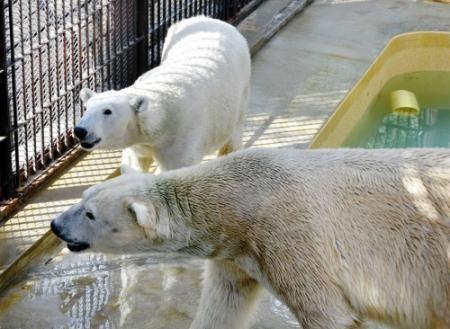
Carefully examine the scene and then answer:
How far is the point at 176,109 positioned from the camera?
5.00 m

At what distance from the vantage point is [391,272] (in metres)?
3.77

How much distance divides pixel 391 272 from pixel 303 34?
4857 mm

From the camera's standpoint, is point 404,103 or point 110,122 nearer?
point 110,122

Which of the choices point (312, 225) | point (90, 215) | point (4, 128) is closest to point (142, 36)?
point (4, 128)

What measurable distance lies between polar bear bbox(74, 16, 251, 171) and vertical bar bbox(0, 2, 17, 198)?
0.41 m

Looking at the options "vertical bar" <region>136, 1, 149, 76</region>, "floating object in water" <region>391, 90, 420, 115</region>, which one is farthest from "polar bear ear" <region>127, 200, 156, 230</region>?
"floating object in water" <region>391, 90, 420, 115</region>

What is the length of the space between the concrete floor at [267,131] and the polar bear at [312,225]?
74 centimetres

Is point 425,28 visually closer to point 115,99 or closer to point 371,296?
point 115,99

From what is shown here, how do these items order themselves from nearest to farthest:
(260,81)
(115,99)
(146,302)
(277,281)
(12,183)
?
(277,281) → (146,302) → (115,99) → (12,183) → (260,81)

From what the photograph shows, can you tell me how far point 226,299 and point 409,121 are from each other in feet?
12.3

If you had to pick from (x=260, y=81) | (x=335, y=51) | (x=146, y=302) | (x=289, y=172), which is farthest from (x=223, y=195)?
(x=335, y=51)

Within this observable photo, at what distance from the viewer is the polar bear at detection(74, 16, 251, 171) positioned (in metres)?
4.93

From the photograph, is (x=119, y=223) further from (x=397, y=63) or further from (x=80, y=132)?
(x=397, y=63)

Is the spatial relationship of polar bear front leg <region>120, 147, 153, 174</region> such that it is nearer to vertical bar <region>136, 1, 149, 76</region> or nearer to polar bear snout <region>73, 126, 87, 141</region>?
polar bear snout <region>73, 126, 87, 141</region>
